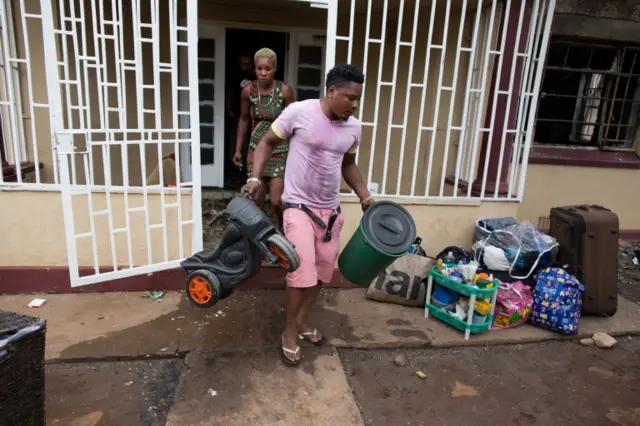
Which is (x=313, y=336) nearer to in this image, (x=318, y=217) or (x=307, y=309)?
(x=307, y=309)

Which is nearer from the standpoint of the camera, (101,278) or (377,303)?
(101,278)

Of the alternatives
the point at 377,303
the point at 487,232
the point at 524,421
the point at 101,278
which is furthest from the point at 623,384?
the point at 101,278

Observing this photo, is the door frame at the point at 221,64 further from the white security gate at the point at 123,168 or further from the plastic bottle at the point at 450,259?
the plastic bottle at the point at 450,259

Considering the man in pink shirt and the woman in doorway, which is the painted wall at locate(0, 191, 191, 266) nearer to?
the woman in doorway

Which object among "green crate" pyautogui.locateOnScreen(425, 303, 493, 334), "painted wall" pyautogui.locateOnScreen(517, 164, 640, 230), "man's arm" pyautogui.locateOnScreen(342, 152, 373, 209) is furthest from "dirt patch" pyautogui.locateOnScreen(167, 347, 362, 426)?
"painted wall" pyautogui.locateOnScreen(517, 164, 640, 230)

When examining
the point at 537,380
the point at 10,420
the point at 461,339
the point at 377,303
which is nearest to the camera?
the point at 10,420

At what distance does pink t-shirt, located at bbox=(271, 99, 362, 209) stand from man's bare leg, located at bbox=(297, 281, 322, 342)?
58 cm

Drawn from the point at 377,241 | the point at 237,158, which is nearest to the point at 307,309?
the point at 377,241

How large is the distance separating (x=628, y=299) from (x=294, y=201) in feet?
11.4

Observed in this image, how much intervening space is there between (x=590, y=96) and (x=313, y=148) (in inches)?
177

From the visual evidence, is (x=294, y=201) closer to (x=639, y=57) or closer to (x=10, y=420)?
(x=10, y=420)

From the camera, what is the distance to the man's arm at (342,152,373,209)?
9.26ft

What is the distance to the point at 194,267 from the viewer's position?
264 cm

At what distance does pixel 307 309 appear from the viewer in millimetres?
2965
